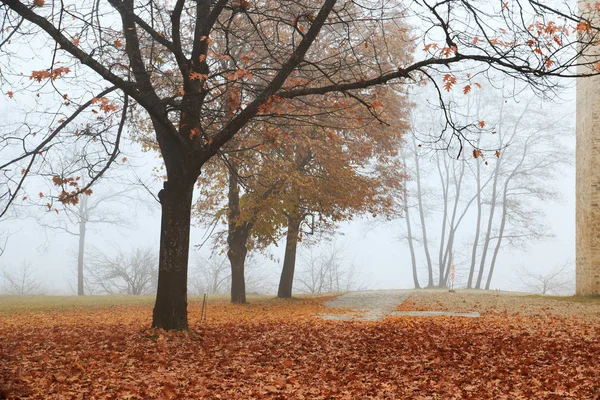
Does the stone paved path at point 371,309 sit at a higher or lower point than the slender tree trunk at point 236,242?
lower

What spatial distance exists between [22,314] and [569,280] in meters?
29.1

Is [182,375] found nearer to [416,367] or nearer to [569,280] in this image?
[416,367]

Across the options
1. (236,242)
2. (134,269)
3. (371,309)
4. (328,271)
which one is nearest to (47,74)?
(236,242)

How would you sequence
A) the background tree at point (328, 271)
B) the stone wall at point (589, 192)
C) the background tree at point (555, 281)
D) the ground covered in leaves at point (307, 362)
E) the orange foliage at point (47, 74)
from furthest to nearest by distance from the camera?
the background tree at point (328, 271) → the background tree at point (555, 281) → the stone wall at point (589, 192) → the orange foliage at point (47, 74) → the ground covered in leaves at point (307, 362)

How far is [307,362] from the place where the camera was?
6316mm

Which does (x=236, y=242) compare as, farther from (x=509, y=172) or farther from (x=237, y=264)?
(x=509, y=172)

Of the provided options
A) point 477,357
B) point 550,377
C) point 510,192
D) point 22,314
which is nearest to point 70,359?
point 477,357

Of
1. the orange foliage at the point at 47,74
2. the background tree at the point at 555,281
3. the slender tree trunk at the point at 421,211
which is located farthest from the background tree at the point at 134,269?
the orange foliage at the point at 47,74

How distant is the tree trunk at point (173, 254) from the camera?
25.9ft

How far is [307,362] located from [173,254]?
8.85 ft

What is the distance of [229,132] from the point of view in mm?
7527

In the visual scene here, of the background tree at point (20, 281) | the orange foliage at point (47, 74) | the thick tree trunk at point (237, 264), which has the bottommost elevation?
the background tree at point (20, 281)

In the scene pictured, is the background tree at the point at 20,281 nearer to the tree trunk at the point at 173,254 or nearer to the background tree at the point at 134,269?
the background tree at the point at 134,269

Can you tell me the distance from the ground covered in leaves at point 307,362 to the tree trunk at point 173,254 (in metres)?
0.31
